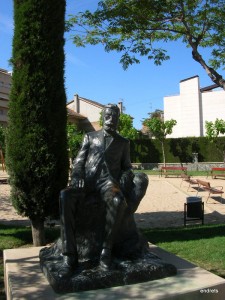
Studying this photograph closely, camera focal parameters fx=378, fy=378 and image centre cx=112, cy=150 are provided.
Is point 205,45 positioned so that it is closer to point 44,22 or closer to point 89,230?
point 44,22

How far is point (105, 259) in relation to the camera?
385 centimetres

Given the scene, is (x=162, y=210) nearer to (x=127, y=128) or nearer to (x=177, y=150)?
(x=177, y=150)

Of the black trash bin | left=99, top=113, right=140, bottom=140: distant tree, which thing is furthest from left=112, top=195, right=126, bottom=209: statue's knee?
left=99, top=113, right=140, bottom=140: distant tree

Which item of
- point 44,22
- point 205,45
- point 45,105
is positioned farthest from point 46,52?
point 205,45

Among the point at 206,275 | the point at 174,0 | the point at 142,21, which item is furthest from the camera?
the point at 142,21

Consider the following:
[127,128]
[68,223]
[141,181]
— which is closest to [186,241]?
[141,181]

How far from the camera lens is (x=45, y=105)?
22.9 feet

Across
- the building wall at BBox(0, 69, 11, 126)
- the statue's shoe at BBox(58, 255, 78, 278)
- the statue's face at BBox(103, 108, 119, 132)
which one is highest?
the building wall at BBox(0, 69, 11, 126)

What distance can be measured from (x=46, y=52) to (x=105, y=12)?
5.01 meters

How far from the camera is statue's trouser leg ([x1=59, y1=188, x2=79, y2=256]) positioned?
12.4 ft

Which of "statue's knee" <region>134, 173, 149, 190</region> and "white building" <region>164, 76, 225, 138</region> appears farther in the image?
"white building" <region>164, 76, 225, 138</region>

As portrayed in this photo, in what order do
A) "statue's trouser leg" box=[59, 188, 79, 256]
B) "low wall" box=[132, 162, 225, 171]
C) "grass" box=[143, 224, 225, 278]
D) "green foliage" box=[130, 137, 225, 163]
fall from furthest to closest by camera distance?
"green foliage" box=[130, 137, 225, 163], "low wall" box=[132, 162, 225, 171], "grass" box=[143, 224, 225, 278], "statue's trouser leg" box=[59, 188, 79, 256]

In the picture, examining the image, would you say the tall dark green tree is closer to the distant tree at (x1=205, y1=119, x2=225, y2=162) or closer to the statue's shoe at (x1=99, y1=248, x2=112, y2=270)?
the statue's shoe at (x1=99, y1=248, x2=112, y2=270)

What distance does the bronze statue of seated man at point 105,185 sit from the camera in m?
3.82
